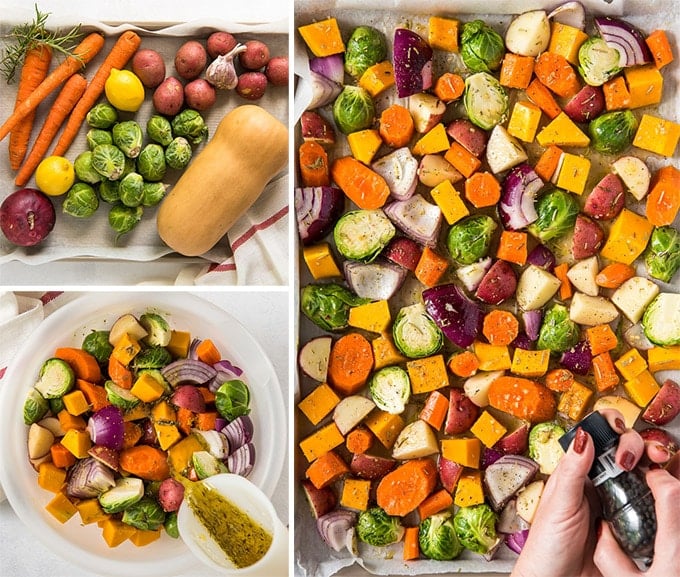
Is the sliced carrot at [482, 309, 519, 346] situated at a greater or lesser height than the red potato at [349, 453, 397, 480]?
greater

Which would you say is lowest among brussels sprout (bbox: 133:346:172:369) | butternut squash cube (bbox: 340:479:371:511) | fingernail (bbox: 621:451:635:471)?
butternut squash cube (bbox: 340:479:371:511)

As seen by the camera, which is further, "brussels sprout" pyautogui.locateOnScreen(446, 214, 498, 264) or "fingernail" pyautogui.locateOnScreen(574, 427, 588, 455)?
"brussels sprout" pyautogui.locateOnScreen(446, 214, 498, 264)

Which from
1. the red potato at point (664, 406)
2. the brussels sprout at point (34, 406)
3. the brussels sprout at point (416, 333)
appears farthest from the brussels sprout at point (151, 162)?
the red potato at point (664, 406)

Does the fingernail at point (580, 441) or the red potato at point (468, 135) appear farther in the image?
the red potato at point (468, 135)

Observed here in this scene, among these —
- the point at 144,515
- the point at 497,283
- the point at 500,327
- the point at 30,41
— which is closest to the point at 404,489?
the point at 500,327

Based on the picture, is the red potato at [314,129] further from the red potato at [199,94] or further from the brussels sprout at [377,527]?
the brussels sprout at [377,527]

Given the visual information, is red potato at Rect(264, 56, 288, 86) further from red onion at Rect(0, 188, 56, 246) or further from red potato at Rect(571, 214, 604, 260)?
red potato at Rect(571, 214, 604, 260)

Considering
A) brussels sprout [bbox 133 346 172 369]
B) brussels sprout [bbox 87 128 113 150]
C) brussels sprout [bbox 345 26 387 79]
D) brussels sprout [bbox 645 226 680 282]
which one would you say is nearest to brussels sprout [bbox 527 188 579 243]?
brussels sprout [bbox 645 226 680 282]
